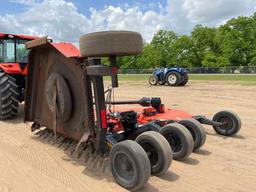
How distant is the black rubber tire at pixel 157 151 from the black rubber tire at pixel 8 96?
4.30 m

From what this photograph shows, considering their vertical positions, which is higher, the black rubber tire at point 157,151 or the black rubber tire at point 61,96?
the black rubber tire at point 61,96

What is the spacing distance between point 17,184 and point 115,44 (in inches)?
83.4

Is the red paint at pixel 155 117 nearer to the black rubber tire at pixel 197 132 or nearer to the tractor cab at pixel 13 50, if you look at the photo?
the black rubber tire at pixel 197 132

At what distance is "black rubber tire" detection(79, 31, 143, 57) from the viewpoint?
4.18 meters

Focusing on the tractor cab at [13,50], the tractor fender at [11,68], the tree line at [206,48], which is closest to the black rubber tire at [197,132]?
the tractor fender at [11,68]

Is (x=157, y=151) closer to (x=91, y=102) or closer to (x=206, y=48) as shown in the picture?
(x=91, y=102)

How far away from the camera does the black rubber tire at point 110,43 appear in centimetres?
418

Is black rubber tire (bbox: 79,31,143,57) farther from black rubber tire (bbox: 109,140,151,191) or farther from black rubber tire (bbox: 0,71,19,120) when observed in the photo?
black rubber tire (bbox: 0,71,19,120)

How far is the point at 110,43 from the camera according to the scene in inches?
165

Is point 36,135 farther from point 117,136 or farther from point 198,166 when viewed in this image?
point 198,166

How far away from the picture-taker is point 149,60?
6969cm

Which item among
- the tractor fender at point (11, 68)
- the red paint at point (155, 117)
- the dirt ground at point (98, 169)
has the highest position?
the tractor fender at point (11, 68)

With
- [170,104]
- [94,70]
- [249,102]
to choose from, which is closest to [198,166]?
[94,70]

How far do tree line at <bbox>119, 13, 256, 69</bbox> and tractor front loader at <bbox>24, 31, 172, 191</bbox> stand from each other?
46.1 m
